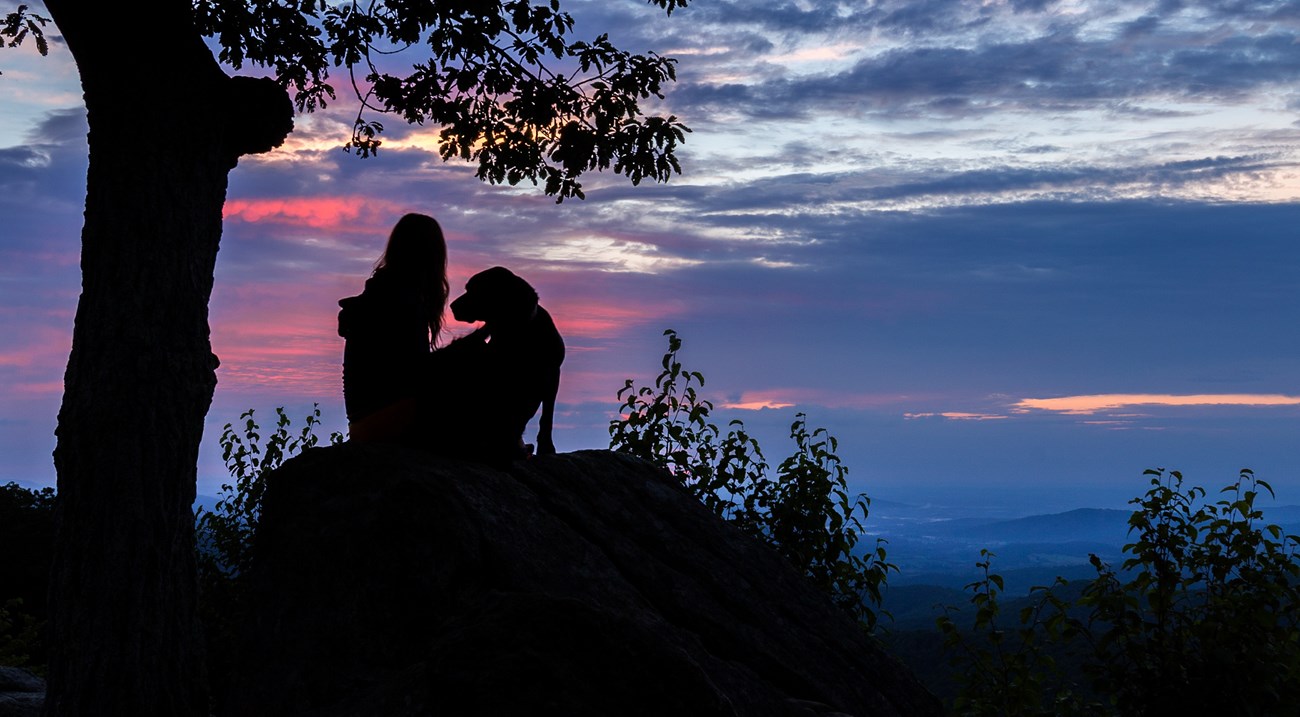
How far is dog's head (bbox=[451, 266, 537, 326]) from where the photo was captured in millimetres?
7488

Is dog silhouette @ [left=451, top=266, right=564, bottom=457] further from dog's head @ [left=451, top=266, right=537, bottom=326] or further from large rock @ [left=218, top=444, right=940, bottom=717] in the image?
large rock @ [left=218, top=444, right=940, bottom=717]

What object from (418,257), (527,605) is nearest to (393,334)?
(418,257)

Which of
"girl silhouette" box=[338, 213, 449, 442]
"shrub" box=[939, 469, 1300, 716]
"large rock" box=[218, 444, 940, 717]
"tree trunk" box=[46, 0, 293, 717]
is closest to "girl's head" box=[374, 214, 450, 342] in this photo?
"girl silhouette" box=[338, 213, 449, 442]

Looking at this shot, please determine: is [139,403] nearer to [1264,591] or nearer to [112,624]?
[112,624]

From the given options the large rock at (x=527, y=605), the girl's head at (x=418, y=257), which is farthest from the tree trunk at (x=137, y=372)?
the girl's head at (x=418, y=257)

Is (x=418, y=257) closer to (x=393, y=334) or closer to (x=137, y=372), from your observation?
(x=393, y=334)

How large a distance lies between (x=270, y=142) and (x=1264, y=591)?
964cm

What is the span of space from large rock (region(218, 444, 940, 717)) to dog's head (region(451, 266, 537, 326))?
115 centimetres

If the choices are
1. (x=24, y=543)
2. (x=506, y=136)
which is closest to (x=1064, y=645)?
(x=506, y=136)

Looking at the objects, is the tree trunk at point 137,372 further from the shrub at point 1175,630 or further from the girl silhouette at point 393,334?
the shrub at point 1175,630

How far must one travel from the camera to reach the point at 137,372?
8.01 meters

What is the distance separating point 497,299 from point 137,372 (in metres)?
3.04

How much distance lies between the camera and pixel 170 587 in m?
8.06

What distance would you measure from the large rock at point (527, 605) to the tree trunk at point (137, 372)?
152cm
